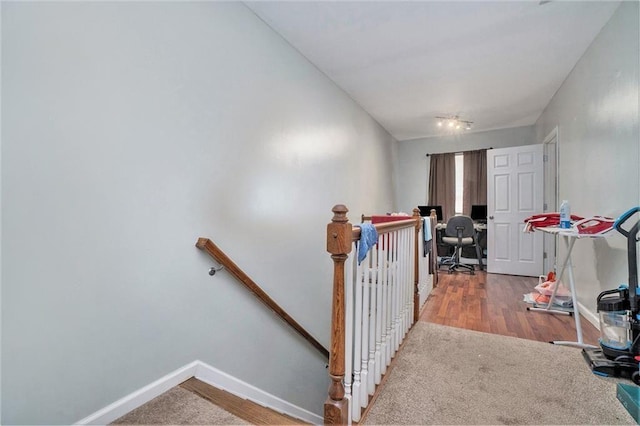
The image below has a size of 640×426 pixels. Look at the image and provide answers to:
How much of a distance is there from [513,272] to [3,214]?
555 cm

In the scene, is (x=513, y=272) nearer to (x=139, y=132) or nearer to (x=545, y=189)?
(x=545, y=189)

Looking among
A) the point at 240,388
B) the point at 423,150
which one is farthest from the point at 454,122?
the point at 240,388

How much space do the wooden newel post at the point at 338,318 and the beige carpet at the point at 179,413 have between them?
447mm

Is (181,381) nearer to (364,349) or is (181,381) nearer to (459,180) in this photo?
(364,349)

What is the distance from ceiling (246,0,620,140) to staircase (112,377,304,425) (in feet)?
8.80

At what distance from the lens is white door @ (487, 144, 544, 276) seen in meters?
4.41

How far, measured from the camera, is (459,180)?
5.84m

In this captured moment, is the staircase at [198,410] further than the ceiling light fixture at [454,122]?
No

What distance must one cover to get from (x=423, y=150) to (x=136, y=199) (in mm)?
5769

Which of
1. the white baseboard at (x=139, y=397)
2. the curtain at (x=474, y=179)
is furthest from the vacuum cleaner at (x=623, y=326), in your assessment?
the curtain at (x=474, y=179)

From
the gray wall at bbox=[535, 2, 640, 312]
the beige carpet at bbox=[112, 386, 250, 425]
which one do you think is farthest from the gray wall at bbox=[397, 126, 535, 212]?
the beige carpet at bbox=[112, 386, 250, 425]

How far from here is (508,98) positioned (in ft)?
13.2

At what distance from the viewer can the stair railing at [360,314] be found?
133cm

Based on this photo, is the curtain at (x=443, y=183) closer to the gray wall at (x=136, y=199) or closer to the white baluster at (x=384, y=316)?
the gray wall at (x=136, y=199)
